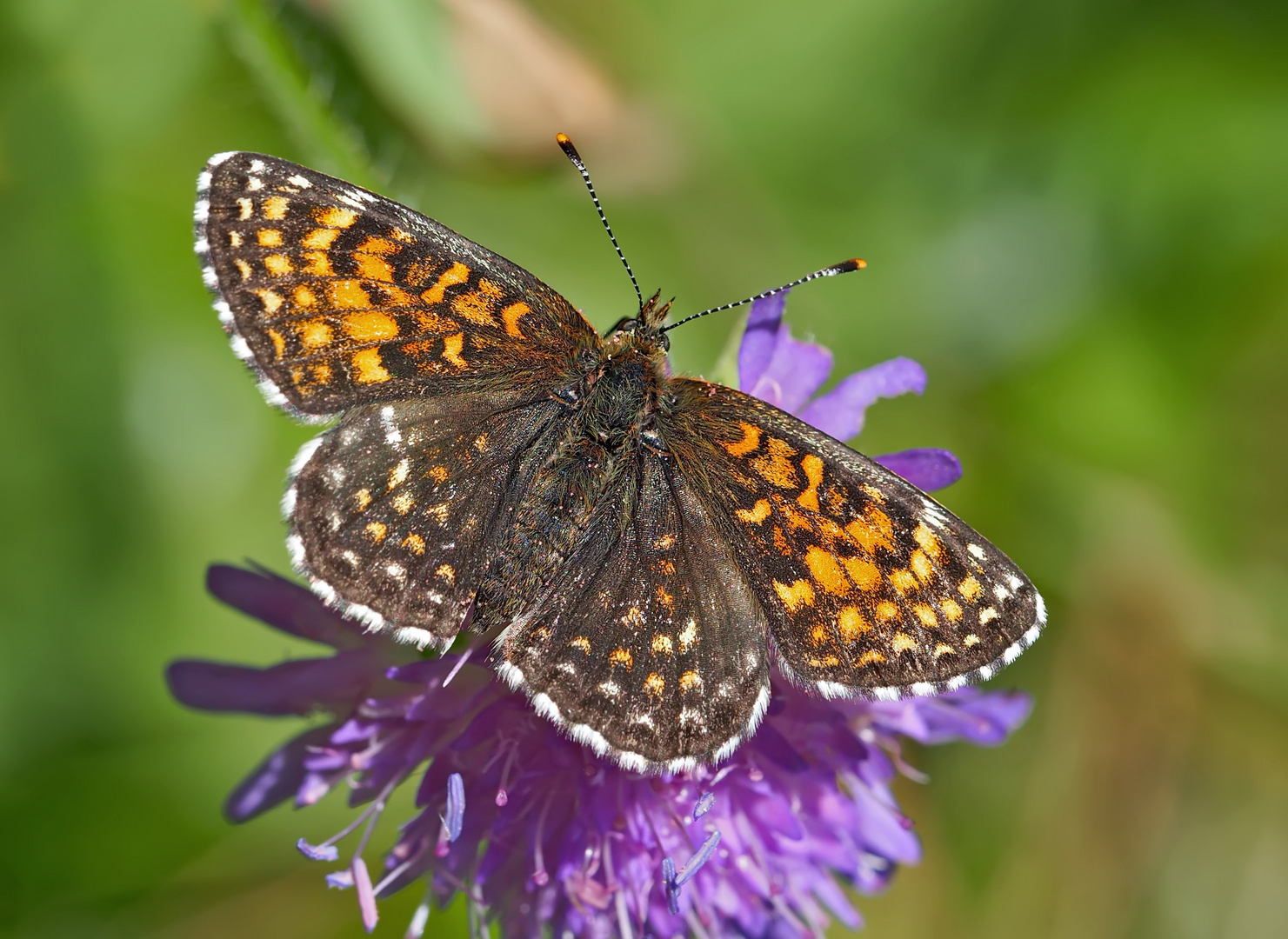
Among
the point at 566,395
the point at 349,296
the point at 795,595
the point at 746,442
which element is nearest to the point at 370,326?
the point at 349,296

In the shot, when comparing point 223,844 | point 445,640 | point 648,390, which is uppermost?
point 648,390

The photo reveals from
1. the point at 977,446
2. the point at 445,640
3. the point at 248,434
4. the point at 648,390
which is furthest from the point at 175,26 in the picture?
the point at 977,446

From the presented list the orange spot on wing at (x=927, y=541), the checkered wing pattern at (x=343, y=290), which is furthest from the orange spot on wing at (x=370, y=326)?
the orange spot on wing at (x=927, y=541)

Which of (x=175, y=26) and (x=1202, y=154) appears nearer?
(x=175, y=26)

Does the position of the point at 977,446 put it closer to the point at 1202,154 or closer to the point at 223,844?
the point at 1202,154

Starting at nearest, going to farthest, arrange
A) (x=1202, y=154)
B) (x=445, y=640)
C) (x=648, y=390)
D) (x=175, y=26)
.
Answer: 1. (x=445, y=640)
2. (x=648, y=390)
3. (x=175, y=26)
4. (x=1202, y=154)

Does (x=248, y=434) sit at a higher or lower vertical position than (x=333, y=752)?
higher
